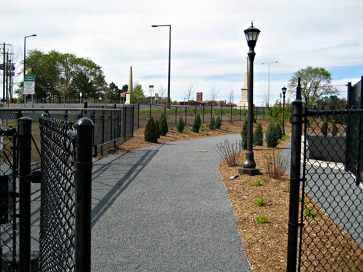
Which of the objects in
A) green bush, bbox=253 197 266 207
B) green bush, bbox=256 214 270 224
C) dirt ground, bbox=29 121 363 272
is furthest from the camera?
green bush, bbox=253 197 266 207

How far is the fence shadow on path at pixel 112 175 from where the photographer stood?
6769 millimetres

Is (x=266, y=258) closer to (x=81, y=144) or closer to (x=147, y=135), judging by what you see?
(x=81, y=144)

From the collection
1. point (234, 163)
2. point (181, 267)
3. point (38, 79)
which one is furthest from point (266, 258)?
point (38, 79)

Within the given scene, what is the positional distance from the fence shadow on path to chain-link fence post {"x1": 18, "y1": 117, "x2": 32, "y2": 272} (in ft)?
9.51

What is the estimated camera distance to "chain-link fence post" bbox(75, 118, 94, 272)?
1562mm

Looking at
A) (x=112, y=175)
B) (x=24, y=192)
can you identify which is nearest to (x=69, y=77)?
(x=112, y=175)

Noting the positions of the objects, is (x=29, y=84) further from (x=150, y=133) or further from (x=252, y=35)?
(x=252, y=35)

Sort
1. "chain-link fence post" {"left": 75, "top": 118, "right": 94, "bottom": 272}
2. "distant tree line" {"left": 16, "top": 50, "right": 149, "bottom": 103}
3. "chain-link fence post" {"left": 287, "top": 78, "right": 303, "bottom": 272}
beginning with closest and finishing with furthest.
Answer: "chain-link fence post" {"left": 75, "top": 118, "right": 94, "bottom": 272}, "chain-link fence post" {"left": 287, "top": 78, "right": 303, "bottom": 272}, "distant tree line" {"left": 16, "top": 50, "right": 149, "bottom": 103}

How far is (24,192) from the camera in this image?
8.71 feet

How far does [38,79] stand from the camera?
319ft

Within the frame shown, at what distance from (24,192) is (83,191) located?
51.2 inches

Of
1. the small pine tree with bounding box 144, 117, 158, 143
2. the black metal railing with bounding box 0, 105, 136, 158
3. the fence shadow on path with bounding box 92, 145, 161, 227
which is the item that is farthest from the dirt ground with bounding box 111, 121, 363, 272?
the small pine tree with bounding box 144, 117, 158, 143

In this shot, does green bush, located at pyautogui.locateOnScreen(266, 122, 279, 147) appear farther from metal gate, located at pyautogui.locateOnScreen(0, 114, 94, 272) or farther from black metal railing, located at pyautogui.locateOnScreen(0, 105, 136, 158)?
metal gate, located at pyautogui.locateOnScreen(0, 114, 94, 272)

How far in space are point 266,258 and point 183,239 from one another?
3.81ft
